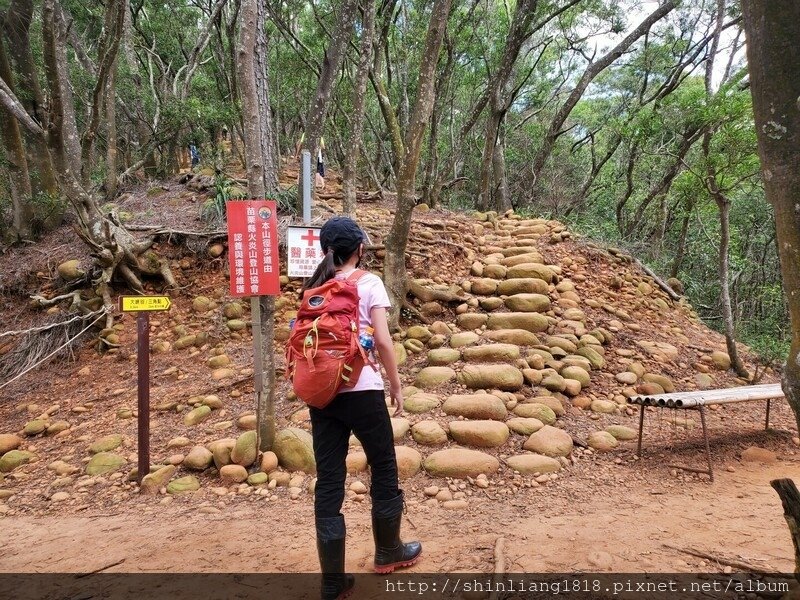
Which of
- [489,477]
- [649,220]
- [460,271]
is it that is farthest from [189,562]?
[649,220]

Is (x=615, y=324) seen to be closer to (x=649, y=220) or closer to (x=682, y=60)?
(x=649, y=220)

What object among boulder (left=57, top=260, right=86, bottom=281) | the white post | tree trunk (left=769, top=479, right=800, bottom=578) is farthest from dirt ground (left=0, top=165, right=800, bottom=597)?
the white post

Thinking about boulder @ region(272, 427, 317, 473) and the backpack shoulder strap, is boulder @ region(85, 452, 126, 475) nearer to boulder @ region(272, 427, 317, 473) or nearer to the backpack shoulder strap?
boulder @ region(272, 427, 317, 473)

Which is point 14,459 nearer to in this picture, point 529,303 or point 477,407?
point 477,407

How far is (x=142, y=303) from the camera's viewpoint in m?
3.49

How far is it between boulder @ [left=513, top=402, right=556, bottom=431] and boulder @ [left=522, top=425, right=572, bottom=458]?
212 millimetres

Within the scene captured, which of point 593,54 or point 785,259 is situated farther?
point 593,54

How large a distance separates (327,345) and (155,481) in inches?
102

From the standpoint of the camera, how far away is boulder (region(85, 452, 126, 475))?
3789 millimetres

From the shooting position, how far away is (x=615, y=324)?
612cm

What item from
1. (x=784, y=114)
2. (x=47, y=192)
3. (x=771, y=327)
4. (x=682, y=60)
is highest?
(x=682, y=60)

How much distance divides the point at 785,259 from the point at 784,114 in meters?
0.51

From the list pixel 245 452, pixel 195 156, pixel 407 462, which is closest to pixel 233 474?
pixel 245 452

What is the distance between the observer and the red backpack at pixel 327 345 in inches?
76.0
